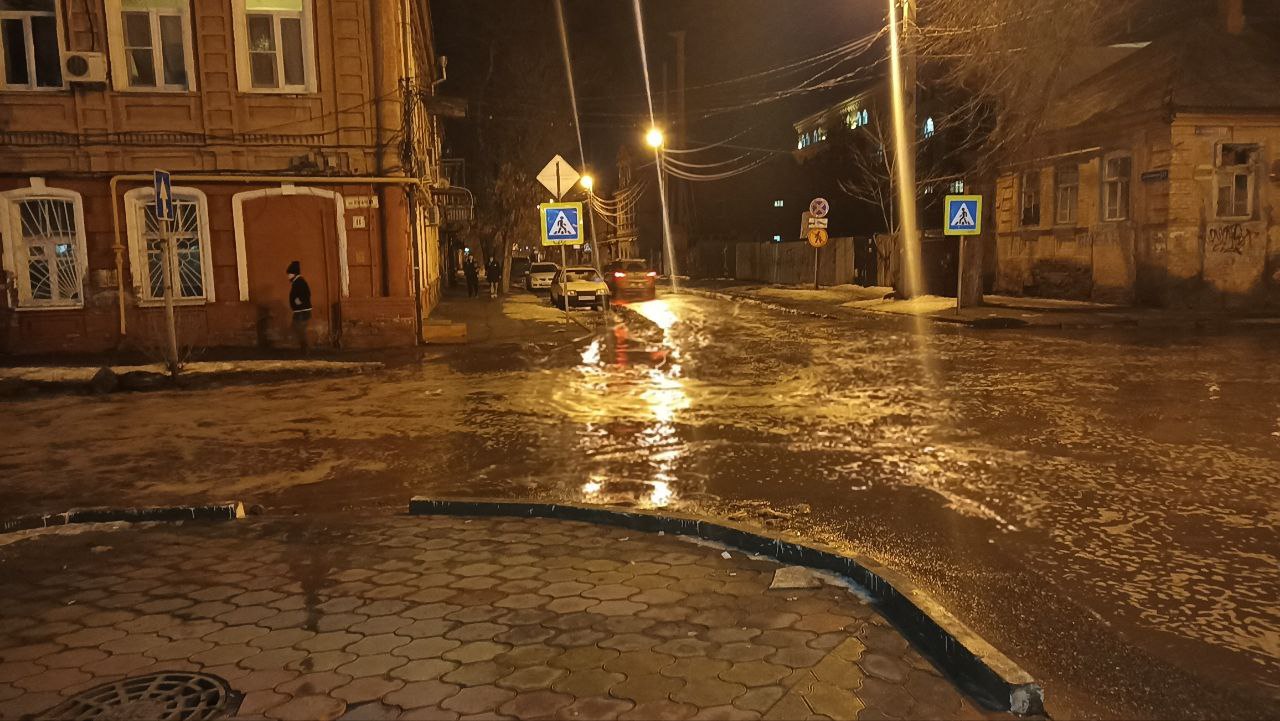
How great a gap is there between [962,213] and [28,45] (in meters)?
20.8

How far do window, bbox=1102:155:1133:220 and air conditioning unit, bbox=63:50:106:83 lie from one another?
25089 mm

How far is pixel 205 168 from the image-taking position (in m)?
17.3

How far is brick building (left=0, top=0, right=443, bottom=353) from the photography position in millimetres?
16828

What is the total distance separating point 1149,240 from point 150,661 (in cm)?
2603

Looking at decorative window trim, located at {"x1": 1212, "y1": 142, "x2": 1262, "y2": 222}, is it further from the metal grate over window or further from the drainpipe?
the metal grate over window

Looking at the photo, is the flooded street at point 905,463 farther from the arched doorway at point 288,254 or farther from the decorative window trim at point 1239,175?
the decorative window trim at point 1239,175

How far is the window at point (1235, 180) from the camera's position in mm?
23812

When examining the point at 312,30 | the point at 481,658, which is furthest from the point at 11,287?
the point at 481,658

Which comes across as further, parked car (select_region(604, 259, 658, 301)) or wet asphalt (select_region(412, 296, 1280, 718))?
parked car (select_region(604, 259, 658, 301))

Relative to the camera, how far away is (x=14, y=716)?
11.8ft

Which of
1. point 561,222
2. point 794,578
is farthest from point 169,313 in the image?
point 794,578

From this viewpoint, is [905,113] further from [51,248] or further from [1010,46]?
[51,248]

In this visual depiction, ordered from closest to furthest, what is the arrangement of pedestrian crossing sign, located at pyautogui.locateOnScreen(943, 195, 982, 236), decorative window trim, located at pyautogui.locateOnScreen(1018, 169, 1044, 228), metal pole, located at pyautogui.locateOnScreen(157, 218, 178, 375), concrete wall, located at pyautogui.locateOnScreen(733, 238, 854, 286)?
metal pole, located at pyautogui.locateOnScreen(157, 218, 178, 375), pedestrian crossing sign, located at pyautogui.locateOnScreen(943, 195, 982, 236), decorative window trim, located at pyautogui.locateOnScreen(1018, 169, 1044, 228), concrete wall, located at pyautogui.locateOnScreen(733, 238, 854, 286)

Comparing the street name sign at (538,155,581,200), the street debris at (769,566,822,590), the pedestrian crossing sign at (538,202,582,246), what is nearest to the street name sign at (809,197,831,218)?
the pedestrian crossing sign at (538,202,582,246)
